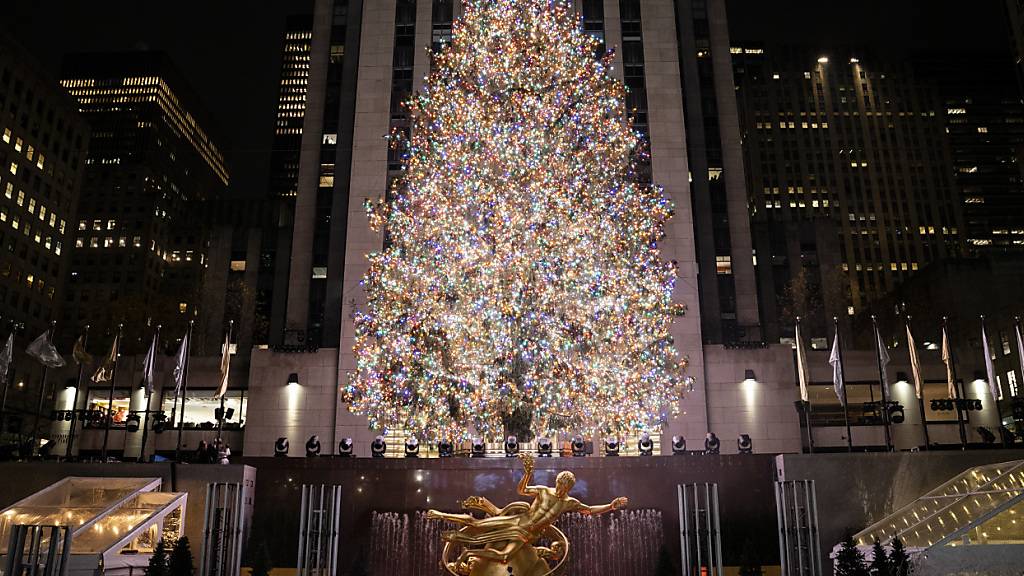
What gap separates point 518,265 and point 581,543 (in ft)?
32.0

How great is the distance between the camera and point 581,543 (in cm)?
2453

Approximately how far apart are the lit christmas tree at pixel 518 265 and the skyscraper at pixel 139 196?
48.1 m

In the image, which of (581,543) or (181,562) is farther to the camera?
(581,543)

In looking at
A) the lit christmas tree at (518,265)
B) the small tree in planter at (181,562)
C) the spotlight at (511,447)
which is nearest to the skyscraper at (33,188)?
the lit christmas tree at (518,265)

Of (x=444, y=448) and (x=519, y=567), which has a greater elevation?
(x=444, y=448)

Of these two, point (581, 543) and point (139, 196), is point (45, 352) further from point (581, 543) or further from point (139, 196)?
point (139, 196)

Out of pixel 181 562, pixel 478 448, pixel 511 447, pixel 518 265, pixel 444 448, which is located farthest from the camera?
pixel 478 448

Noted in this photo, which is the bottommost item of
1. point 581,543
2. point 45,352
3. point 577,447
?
point 581,543

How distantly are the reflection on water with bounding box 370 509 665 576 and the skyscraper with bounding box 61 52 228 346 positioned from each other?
53.7 m

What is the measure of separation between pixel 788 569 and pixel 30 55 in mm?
106229

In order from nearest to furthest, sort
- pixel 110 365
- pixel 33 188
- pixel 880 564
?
pixel 880 564 → pixel 110 365 → pixel 33 188

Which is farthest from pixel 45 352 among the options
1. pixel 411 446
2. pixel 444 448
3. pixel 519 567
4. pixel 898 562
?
pixel 898 562

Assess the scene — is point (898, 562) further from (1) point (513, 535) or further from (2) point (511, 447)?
(2) point (511, 447)

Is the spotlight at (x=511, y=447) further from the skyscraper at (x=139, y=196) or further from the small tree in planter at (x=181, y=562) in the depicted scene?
the skyscraper at (x=139, y=196)
